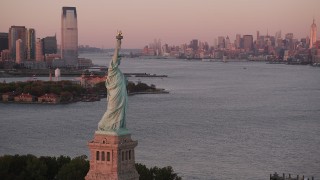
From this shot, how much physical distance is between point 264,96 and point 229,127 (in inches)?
872

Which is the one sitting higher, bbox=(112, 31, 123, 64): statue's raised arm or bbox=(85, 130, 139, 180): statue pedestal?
bbox=(112, 31, 123, 64): statue's raised arm

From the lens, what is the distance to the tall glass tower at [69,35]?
129725mm

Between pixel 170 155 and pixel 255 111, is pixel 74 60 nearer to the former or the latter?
pixel 255 111

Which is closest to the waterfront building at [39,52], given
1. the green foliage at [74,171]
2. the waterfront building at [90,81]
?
the waterfront building at [90,81]

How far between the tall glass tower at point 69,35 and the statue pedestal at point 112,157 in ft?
388

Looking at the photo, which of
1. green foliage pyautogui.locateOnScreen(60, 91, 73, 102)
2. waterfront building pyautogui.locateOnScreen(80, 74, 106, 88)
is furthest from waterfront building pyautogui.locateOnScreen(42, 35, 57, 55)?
green foliage pyautogui.locateOnScreen(60, 91, 73, 102)

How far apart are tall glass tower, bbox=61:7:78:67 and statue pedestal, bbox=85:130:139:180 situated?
388ft

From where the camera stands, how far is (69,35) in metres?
134

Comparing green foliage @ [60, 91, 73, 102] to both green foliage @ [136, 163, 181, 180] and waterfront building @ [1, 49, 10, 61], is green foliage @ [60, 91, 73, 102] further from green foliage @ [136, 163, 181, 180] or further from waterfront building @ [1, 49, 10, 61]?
waterfront building @ [1, 49, 10, 61]

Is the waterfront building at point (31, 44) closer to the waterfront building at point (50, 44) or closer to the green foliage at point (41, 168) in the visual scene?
the waterfront building at point (50, 44)

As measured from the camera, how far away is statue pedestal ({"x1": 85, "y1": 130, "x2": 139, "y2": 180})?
9281mm

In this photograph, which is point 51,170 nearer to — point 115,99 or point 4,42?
point 115,99

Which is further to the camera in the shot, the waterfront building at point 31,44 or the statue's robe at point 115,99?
the waterfront building at point 31,44

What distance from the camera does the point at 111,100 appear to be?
31.7 feet
